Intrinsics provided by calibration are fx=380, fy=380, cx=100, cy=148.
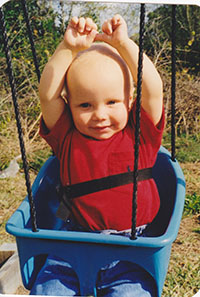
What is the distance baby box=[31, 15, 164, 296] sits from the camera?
1.12 m

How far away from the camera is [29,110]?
3.08m

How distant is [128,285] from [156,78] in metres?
0.61

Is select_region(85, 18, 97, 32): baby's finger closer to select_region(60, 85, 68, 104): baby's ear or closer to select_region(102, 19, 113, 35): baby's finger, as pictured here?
select_region(102, 19, 113, 35): baby's finger

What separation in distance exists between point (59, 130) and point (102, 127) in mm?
162

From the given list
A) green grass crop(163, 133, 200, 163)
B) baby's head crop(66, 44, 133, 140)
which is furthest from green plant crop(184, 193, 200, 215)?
baby's head crop(66, 44, 133, 140)

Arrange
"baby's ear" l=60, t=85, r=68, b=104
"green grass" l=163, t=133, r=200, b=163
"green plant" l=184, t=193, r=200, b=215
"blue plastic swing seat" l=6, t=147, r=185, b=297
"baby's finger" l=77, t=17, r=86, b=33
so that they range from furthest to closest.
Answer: "green grass" l=163, t=133, r=200, b=163 → "green plant" l=184, t=193, r=200, b=215 → "baby's ear" l=60, t=85, r=68, b=104 → "baby's finger" l=77, t=17, r=86, b=33 → "blue plastic swing seat" l=6, t=147, r=185, b=297

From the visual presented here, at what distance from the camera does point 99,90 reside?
1.12m

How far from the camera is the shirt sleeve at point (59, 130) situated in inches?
49.4

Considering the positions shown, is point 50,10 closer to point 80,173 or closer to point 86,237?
point 80,173

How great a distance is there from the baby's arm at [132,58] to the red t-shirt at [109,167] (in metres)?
0.04

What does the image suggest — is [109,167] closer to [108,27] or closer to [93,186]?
[93,186]

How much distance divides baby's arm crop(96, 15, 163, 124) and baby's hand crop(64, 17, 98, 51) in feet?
0.13

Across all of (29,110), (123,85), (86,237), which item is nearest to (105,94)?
(123,85)

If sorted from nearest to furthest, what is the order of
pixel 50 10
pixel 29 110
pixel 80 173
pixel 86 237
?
pixel 86 237 < pixel 80 173 < pixel 29 110 < pixel 50 10
